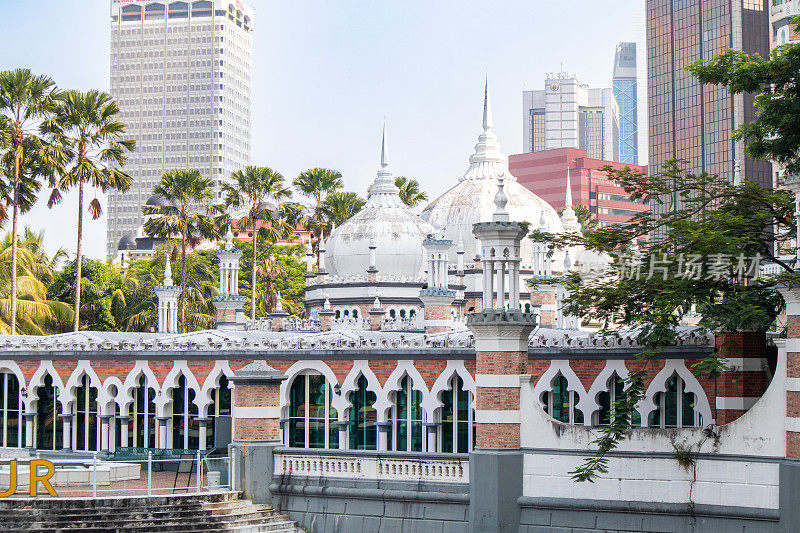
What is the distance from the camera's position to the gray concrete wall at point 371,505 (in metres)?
25.1

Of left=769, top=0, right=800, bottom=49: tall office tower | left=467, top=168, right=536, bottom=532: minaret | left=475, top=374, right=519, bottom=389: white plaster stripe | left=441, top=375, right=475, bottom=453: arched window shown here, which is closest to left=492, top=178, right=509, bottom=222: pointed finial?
left=467, top=168, right=536, bottom=532: minaret

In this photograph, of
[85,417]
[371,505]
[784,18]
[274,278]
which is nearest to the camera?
[371,505]

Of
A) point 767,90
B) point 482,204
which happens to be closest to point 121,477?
point 767,90

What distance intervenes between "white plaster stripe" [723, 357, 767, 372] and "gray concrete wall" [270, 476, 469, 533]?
6.57 meters

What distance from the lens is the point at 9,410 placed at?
37.6m

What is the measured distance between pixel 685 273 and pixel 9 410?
2305 cm

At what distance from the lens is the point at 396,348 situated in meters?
31.6

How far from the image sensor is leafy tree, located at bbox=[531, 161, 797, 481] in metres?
24.0

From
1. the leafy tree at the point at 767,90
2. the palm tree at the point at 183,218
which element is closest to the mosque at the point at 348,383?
the leafy tree at the point at 767,90

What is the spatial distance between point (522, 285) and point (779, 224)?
1581 inches

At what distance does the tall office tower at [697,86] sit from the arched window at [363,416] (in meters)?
111

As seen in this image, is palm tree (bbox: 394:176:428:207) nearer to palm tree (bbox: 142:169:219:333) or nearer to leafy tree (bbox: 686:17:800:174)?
palm tree (bbox: 142:169:219:333)

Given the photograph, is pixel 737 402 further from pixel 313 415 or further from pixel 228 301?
pixel 228 301

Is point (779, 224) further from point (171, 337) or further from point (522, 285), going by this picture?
point (522, 285)
